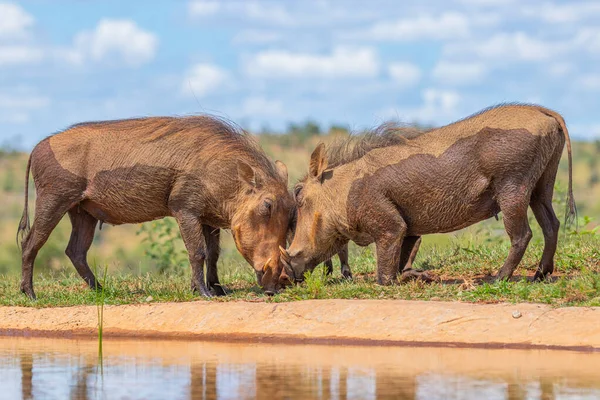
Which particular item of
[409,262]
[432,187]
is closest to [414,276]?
[409,262]

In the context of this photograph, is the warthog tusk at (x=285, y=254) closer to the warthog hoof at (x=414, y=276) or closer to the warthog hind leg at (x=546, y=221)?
the warthog hoof at (x=414, y=276)

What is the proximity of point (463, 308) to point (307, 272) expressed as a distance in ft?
5.86

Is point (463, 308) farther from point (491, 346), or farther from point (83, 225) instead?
point (83, 225)

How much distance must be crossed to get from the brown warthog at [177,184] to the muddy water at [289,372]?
179 centimetres

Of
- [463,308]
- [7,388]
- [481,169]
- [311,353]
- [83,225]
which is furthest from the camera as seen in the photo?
[83,225]

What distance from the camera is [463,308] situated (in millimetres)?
7797

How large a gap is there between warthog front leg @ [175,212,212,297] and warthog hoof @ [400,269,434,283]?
1.73 metres

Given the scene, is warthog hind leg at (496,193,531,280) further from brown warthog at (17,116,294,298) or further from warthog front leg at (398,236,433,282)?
brown warthog at (17,116,294,298)

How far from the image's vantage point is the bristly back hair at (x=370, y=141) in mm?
9547

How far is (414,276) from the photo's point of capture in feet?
30.5

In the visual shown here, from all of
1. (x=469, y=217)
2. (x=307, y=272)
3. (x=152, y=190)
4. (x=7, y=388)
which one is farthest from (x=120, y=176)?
(x=7, y=388)

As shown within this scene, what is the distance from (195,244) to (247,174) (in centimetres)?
78

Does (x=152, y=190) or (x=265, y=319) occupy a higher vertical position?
(x=152, y=190)

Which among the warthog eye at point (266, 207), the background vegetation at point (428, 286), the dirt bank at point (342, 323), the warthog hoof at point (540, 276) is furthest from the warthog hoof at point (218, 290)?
the warthog hoof at point (540, 276)
